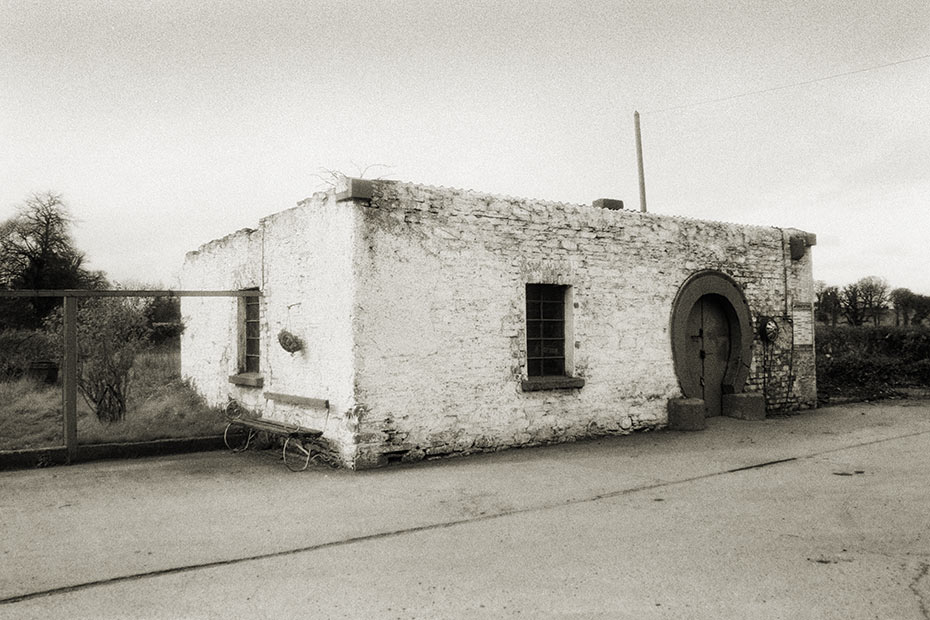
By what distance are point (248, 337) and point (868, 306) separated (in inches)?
1052

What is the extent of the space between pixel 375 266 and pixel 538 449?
321 centimetres

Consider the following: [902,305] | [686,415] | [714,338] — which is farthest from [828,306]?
[686,415]

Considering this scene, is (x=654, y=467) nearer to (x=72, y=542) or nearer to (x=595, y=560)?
(x=595, y=560)

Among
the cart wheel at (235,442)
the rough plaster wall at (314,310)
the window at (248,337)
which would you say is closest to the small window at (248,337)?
the window at (248,337)

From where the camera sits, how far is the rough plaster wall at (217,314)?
33.5 feet

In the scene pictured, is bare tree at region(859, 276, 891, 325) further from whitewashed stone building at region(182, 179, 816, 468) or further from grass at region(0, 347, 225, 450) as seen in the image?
grass at region(0, 347, 225, 450)

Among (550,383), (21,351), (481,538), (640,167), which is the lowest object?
(481,538)

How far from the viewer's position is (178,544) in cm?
491

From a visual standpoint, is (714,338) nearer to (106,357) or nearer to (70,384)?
(70,384)

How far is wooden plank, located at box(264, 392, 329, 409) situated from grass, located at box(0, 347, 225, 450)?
960 mm

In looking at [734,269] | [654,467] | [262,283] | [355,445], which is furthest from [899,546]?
[262,283]

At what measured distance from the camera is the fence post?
7.85 meters

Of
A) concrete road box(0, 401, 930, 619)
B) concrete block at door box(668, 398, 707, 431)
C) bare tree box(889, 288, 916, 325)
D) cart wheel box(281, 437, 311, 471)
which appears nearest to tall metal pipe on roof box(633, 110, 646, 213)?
concrete block at door box(668, 398, 707, 431)

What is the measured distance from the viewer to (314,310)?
830 cm
